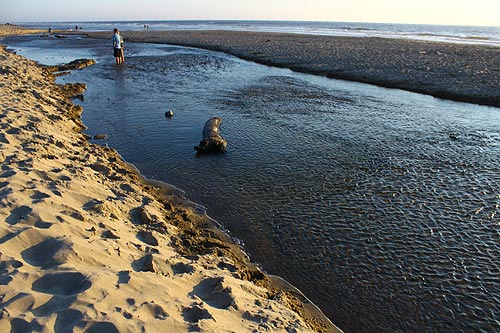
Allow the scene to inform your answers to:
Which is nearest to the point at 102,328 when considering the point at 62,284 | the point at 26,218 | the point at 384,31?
the point at 62,284

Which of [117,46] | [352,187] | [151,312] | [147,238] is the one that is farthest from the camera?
[117,46]

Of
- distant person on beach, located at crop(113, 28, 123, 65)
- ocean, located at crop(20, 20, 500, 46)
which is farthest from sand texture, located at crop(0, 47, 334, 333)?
ocean, located at crop(20, 20, 500, 46)

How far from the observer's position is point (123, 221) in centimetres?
608

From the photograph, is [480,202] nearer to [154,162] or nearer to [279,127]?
[279,127]

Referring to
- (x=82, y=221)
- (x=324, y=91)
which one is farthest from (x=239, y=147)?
(x=324, y=91)

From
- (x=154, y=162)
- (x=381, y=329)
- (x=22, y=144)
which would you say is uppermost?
(x=22, y=144)

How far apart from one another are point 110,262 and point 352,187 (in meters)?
6.27

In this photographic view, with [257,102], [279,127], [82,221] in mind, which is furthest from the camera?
[257,102]

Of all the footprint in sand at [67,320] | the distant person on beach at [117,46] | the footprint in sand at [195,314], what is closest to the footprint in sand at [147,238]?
the footprint in sand at [195,314]

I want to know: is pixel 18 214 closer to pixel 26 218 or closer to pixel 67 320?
pixel 26 218

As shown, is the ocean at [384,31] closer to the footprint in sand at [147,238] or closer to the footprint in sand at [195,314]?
the footprint in sand at [147,238]

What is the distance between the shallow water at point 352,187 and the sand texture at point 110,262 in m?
1.05

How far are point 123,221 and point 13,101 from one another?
28.3 ft

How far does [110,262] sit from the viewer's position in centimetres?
457
